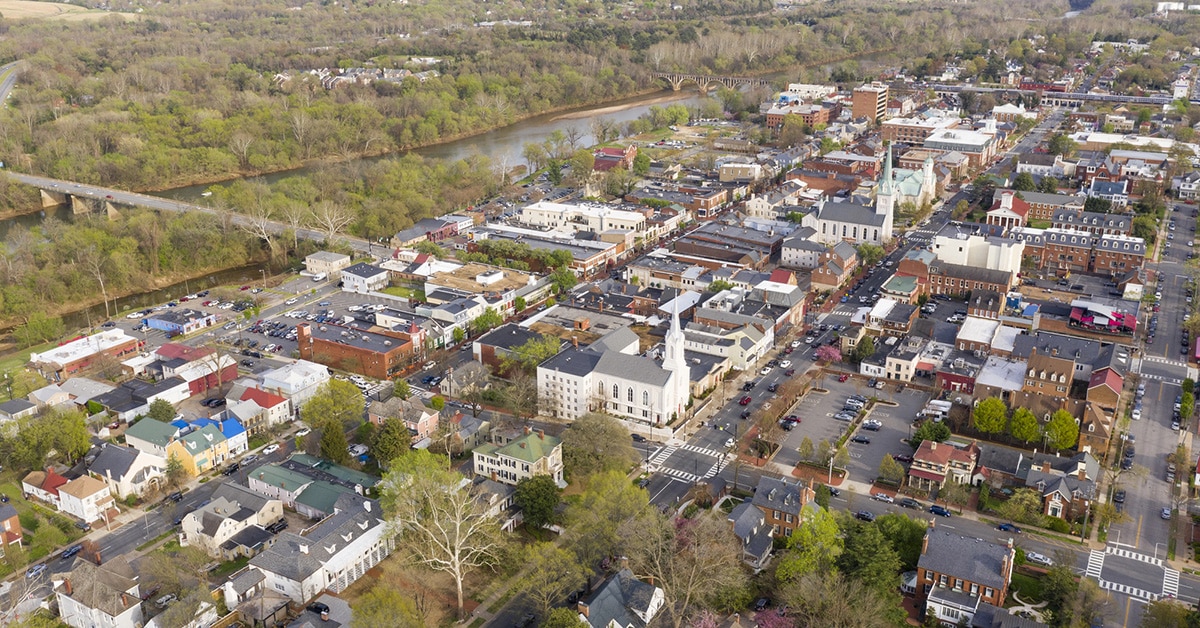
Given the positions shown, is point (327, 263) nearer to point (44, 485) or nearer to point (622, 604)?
point (44, 485)

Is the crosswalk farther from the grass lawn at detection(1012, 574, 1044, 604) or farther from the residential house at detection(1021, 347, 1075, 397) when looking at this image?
the residential house at detection(1021, 347, 1075, 397)

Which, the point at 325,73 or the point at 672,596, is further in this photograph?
the point at 325,73

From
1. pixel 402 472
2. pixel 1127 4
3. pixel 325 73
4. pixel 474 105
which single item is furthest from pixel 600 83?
pixel 1127 4

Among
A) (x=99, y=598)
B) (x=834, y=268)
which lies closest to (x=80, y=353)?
(x=99, y=598)

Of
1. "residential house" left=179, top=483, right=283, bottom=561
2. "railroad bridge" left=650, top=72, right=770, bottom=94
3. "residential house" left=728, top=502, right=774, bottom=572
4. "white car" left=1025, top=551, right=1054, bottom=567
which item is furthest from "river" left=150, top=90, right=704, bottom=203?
"white car" left=1025, top=551, right=1054, bottom=567

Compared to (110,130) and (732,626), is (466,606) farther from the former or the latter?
(110,130)

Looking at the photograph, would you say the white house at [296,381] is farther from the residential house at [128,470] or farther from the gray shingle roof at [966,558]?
the gray shingle roof at [966,558]
